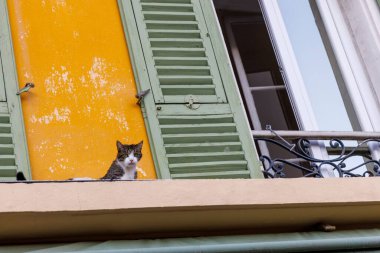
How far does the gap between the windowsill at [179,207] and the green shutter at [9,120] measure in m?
0.34

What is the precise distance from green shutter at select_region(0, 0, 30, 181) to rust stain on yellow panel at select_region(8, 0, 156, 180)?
0.21 feet

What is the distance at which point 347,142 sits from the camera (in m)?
6.53

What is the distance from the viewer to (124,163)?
548cm

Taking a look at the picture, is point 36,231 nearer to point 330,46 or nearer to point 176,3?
point 176,3

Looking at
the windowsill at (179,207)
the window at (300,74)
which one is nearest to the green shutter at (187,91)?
the windowsill at (179,207)

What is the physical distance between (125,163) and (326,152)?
1392 mm

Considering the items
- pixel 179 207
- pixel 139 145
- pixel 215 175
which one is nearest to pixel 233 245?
pixel 179 207

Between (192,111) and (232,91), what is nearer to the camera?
(192,111)

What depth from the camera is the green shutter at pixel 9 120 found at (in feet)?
17.5

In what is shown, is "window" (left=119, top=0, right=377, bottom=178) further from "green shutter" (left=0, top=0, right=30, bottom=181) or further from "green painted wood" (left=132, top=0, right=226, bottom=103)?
"green shutter" (left=0, top=0, right=30, bottom=181)

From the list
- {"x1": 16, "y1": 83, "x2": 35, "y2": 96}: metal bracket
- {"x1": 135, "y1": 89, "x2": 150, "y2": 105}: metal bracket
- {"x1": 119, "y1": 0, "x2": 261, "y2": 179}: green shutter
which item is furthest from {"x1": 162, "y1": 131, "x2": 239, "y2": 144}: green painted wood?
{"x1": 16, "y1": 83, "x2": 35, "y2": 96}: metal bracket

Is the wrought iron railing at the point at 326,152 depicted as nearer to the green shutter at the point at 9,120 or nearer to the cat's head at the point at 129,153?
the cat's head at the point at 129,153

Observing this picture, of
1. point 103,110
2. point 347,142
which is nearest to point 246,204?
point 103,110

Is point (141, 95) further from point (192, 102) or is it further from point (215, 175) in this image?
point (215, 175)
